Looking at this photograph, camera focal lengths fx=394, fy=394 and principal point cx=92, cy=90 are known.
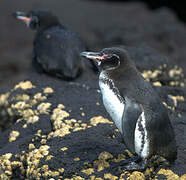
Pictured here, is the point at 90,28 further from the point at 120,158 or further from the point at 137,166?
the point at 137,166

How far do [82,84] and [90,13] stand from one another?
6.62 m

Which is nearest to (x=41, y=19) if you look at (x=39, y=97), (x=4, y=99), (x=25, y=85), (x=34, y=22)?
(x=34, y=22)

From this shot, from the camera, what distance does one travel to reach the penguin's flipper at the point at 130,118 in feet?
9.11

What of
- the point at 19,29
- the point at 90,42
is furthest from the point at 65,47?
the point at 19,29

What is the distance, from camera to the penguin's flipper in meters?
2.78

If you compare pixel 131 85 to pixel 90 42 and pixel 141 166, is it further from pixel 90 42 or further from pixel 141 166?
pixel 90 42

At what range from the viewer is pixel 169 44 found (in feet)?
29.4

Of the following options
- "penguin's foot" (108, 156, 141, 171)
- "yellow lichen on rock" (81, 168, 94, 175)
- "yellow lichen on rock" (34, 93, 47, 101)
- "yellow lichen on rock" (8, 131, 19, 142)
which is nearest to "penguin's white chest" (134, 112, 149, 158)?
"penguin's foot" (108, 156, 141, 171)

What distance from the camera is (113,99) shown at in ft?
9.52

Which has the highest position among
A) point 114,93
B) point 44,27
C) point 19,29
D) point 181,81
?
point 114,93

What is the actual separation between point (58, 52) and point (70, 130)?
1.63 meters

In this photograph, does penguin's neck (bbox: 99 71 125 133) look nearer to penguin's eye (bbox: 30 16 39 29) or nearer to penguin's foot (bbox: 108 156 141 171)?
penguin's foot (bbox: 108 156 141 171)

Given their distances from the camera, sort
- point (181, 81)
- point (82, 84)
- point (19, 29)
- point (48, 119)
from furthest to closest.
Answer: point (19, 29) < point (181, 81) < point (82, 84) < point (48, 119)

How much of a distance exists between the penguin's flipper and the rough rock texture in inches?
10.8
